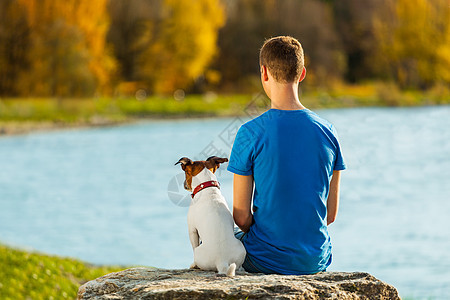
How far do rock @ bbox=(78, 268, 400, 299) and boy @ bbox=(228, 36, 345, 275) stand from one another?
138 mm

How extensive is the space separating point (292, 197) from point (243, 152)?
30cm

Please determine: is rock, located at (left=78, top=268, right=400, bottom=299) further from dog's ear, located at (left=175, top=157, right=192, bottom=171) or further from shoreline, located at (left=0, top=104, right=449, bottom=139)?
shoreline, located at (left=0, top=104, right=449, bottom=139)

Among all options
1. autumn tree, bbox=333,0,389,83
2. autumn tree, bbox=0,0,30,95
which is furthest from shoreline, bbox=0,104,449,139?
autumn tree, bbox=333,0,389,83

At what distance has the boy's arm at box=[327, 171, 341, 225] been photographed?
122 inches

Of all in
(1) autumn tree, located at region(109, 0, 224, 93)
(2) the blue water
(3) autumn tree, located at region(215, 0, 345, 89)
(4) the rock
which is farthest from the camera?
(3) autumn tree, located at region(215, 0, 345, 89)

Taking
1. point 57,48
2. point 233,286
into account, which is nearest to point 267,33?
point 57,48

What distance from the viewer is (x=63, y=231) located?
36.2 feet

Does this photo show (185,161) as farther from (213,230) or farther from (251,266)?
(251,266)

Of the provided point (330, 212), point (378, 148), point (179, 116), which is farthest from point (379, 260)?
point (179, 116)

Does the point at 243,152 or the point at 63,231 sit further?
the point at 63,231

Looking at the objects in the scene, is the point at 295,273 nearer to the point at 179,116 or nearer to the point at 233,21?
Answer: the point at 179,116

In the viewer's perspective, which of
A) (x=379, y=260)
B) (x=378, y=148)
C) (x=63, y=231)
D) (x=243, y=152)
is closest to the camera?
(x=243, y=152)

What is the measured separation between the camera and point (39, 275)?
22.2 ft

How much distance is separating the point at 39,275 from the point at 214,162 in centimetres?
439
